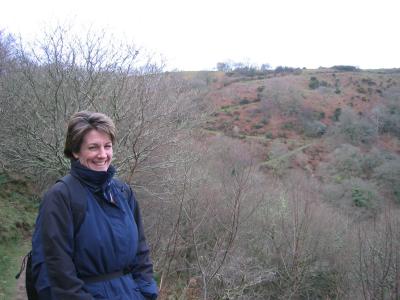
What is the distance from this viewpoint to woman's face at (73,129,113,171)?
6.16 ft

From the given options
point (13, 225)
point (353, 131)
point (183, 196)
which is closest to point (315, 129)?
point (353, 131)

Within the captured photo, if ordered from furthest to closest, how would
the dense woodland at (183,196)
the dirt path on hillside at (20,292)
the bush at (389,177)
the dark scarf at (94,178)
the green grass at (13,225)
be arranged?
the bush at (389,177), the dense woodland at (183,196), the green grass at (13,225), the dirt path on hillside at (20,292), the dark scarf at (94,178)

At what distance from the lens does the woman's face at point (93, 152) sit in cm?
188

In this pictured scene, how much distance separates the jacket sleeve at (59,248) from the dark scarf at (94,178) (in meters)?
0.17

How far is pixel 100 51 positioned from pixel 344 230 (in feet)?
51.4

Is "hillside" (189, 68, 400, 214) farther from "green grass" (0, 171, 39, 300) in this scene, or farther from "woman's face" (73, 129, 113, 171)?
"woman's face" (73, 129, 113, 171)

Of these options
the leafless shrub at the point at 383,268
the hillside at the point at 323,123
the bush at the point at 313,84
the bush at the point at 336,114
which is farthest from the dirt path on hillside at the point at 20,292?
the bush at the point at 313,84

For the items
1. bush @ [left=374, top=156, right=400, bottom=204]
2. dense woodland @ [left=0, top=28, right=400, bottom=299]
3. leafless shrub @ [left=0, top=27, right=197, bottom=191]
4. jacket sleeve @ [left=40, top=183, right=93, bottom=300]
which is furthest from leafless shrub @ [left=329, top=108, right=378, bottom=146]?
jacket sleeve @ [left=40, top=183, right=93, bottom=300]

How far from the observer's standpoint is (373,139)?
1852 inches

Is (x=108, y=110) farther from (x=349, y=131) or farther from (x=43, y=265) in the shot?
(x=349, y=131)

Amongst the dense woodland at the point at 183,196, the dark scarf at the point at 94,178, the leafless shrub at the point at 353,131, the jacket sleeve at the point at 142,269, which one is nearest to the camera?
the dark scarf at the point at 94,178

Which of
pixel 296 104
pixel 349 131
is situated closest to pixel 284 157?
pixel 349 131

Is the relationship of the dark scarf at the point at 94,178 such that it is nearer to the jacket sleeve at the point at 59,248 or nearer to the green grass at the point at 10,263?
the jacket sleeve at the point at 59,248

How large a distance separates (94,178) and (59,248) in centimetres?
38
